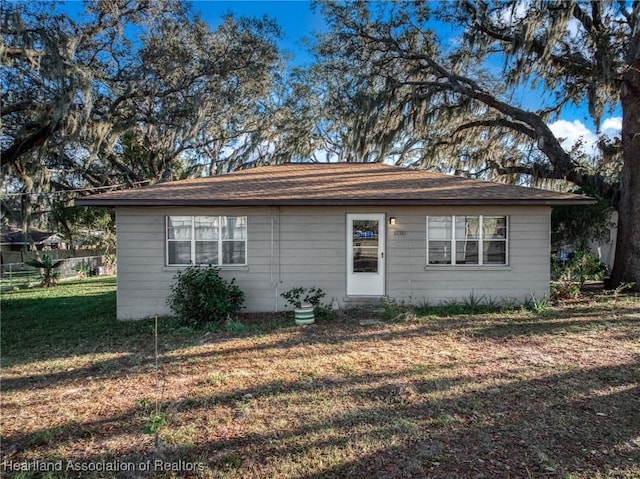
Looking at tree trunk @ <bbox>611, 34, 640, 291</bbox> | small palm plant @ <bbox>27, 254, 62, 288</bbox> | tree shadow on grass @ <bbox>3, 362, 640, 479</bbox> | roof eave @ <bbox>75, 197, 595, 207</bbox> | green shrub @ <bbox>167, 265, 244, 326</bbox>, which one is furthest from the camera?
small palm plant @ <bbox>27, 254, 62, 288</bbox>

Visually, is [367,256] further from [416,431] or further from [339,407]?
[416,431]

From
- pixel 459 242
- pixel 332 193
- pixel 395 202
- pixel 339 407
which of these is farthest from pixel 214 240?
pixel 459 242

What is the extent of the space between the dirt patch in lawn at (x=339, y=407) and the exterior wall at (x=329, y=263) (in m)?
1.99

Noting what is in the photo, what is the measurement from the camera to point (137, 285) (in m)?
7.98

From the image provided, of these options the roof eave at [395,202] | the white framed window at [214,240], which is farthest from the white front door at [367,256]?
the white framed window at [214,240]

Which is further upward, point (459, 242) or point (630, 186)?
point (630, 186)

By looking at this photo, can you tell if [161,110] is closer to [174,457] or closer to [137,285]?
[137,285]

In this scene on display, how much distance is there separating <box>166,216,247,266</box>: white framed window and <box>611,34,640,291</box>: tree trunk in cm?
972

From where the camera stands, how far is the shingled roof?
7.68 metres

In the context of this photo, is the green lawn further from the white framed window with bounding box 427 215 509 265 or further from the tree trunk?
the tree trunk

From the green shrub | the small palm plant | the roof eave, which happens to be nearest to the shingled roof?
the roof eave

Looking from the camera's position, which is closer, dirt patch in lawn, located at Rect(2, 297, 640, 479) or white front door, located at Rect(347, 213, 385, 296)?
dirt patch in lawn, located at Rect(2, 297, 640, 479)

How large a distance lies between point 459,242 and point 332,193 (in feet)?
10.2

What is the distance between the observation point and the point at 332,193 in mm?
8148
